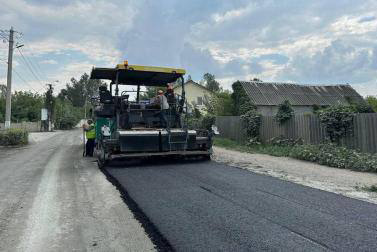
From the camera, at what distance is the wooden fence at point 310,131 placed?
11.3 m

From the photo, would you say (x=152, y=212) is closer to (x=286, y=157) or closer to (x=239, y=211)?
(x=239, y=211)

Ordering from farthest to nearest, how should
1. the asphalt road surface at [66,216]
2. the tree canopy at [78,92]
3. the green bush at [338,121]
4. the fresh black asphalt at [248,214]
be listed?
the tree canopy at [78,92]
the green bush at [338,121]
the asphalt road surface at [66,216]
the fresh black asphalt at [248,214]

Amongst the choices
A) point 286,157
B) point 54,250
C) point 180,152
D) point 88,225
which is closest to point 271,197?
point 88,225

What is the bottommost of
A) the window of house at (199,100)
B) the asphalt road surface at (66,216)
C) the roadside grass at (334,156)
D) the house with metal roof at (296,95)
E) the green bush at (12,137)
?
the asphalt road surface at (66,216)

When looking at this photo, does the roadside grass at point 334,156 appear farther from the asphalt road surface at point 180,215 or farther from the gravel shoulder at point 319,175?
the asphalt road surface at point 180,215

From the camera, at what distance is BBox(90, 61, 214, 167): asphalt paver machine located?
9547mm

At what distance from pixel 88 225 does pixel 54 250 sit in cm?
88

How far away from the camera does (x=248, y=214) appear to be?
5.00 metres

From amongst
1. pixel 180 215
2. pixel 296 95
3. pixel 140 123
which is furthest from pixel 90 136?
pixel 296 95

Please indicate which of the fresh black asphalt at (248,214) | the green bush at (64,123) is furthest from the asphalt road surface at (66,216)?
the green bush at (64,123)

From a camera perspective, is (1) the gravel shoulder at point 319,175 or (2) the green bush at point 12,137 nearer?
(1) the gravel shoulder at point 319,175

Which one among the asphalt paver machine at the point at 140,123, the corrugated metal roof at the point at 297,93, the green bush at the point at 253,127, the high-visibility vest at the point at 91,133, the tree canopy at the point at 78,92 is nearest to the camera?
the asphalt paver machine at the point at 140,123

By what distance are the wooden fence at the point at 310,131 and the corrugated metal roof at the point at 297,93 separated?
379 inches

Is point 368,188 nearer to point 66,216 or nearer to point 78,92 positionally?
point 66,216
